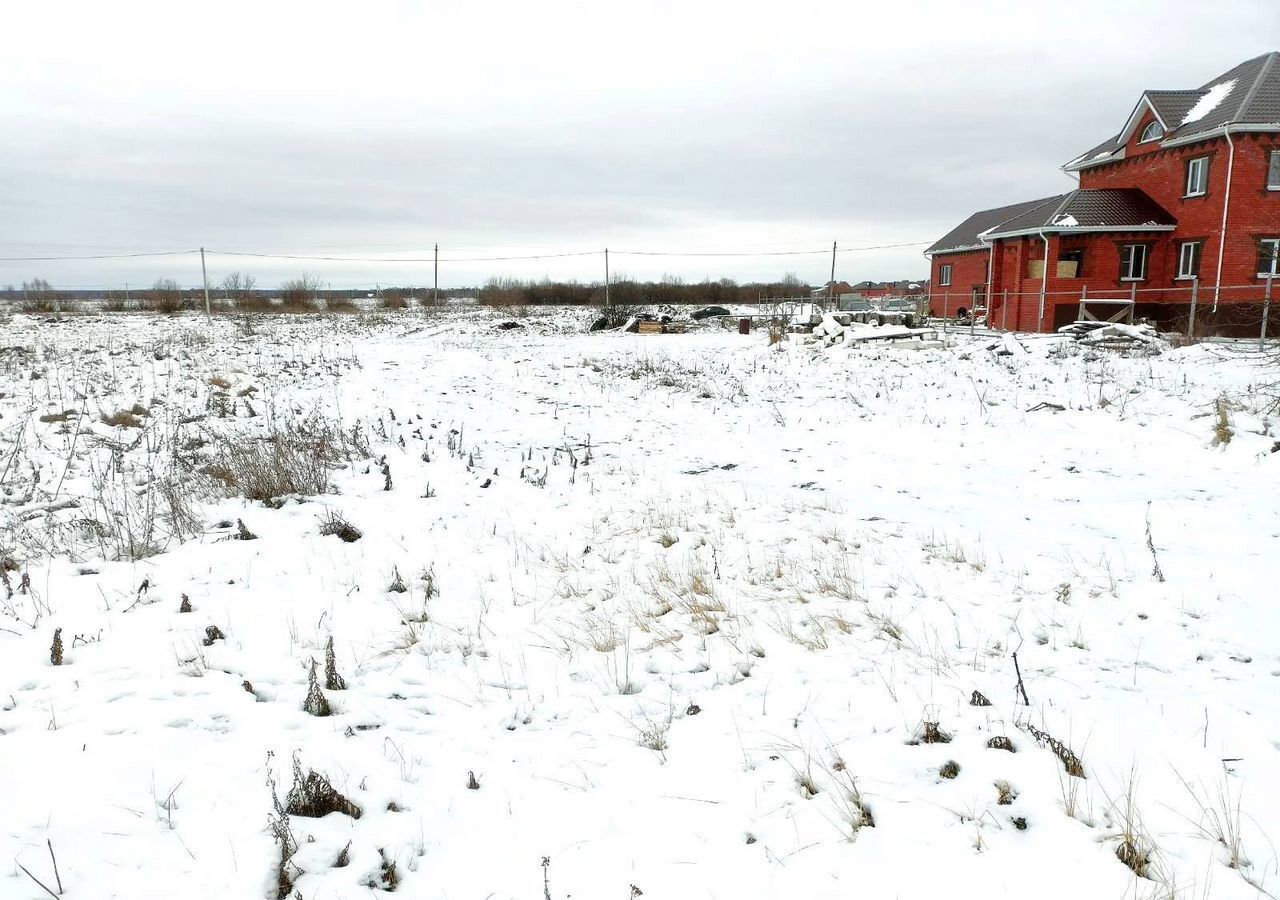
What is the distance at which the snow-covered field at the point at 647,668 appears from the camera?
102 inches

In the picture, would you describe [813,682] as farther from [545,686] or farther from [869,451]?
[869,451]

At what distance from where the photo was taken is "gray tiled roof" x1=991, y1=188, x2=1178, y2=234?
25.5m

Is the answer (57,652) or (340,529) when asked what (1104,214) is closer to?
(340,529)

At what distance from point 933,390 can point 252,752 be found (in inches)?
516

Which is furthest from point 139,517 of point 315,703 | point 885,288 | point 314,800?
point 885,288

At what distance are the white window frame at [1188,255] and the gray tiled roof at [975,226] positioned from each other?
9.85 metres

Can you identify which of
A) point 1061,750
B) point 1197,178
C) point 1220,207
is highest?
point 1197,178

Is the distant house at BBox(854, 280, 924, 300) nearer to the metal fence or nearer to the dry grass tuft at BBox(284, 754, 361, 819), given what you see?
the metal fence

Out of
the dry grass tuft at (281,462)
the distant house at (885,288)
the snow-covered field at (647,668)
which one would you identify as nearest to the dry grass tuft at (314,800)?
the snow-covered field at (647,668)

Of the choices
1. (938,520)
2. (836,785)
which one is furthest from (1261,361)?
(836,785)

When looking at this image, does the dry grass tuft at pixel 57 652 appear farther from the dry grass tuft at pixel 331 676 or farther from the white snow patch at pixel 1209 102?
the white snow patch at pixel 1209 102

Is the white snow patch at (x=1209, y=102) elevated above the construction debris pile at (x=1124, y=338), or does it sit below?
above

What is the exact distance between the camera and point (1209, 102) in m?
24.8

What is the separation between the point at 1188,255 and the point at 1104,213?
10.0 feet
